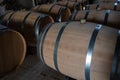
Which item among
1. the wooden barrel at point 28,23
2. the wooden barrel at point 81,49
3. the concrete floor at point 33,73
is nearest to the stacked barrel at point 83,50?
the wooden barrel at point 81,49

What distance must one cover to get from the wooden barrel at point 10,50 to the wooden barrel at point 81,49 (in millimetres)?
589

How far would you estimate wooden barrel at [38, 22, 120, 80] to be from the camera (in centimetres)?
188

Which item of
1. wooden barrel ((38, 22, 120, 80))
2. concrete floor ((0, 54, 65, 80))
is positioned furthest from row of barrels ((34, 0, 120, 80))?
concrete floor ((0, 54, 65, 80))

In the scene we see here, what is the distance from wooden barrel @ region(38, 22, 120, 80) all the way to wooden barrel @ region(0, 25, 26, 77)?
23.2 inches

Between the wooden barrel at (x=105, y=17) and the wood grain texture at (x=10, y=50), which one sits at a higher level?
the wooden barrel at (x=105, y=17)

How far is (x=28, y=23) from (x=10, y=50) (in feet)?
2.52

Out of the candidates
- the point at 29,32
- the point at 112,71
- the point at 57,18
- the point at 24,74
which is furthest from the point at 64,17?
the point at 112,71

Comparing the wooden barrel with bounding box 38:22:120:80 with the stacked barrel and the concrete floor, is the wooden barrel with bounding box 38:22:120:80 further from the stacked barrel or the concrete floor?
the concrete floor

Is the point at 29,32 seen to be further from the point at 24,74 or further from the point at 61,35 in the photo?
the point at 61,35

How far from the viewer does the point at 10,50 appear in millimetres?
2730

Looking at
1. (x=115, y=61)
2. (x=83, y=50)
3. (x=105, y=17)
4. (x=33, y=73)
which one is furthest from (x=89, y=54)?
(x=33, y=73)

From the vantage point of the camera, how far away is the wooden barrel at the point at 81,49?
1877 mm

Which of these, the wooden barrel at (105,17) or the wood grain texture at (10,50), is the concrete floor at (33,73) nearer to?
the wood grain texture at (10,50)

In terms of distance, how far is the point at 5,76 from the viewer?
278cm
